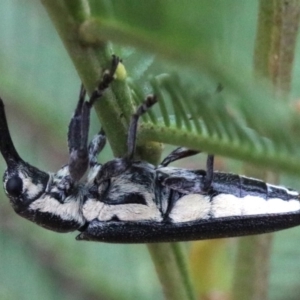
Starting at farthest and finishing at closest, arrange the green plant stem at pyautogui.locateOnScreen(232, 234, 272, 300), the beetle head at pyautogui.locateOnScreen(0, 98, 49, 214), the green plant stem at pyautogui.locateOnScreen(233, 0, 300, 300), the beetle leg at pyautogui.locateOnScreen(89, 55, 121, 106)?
1. the beetle head at pyautogui.locateOnScreen(0, 98, 49, 214)
2. the green plant stem at pyautogui.locateOnScreen(232, 234, 272, 300)
3. the green plant stem at pyautogui.locateOnScreen(233, 0, 300, 300)
4. the beetle leg at pyautogui.locateOnScreen(89, 55, 121, 106)

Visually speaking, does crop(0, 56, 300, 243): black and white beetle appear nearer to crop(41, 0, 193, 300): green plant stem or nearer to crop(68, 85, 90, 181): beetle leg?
crop(68, 85, 90, 181): beetle leg

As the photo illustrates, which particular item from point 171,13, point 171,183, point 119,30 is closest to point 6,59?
point 171,183

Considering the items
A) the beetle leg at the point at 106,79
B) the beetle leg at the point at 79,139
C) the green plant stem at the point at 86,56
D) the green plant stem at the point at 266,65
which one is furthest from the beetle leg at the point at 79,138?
the green plant stem at the point at 266,65

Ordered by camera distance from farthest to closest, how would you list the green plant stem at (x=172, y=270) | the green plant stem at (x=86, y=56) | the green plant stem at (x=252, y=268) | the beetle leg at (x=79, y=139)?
1. the green plant stem at (x=252, y=268)
2. the beetle leg at (x=79, y=139)
3. the green plant stem at (x=172, y=270)
4. the green plant stem at (x=86, y=56)

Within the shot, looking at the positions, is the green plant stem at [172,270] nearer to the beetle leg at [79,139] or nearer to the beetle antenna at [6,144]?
the beetle leg at [79,139]

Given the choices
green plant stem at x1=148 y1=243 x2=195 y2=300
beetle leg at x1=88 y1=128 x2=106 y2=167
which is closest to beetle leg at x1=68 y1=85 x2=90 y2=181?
beetle leg at x1=88 y1=128 x2=106 y2=167

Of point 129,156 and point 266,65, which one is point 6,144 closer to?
point 129,156

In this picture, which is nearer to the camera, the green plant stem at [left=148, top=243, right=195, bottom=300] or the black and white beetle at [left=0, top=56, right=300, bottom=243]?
the green plant stem at [left=148, top=243, right=195, bottom=300]

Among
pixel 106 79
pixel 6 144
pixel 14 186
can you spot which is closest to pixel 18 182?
pixel 14 186

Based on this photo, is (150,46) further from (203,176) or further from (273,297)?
(273,297)
